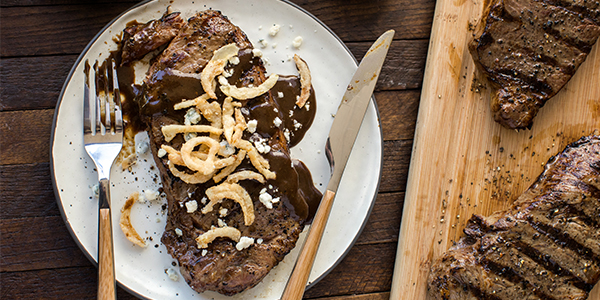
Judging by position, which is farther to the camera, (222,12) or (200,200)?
(222,12)

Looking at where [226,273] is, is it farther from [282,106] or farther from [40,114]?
[40,114]

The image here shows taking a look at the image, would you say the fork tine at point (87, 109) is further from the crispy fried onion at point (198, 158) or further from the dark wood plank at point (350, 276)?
the dark wood plank at point (350, 276)

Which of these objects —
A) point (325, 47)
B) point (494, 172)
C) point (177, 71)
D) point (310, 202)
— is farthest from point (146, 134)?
point (494, 172)

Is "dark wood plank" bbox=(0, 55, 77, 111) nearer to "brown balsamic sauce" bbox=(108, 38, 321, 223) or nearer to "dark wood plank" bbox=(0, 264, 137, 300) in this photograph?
→ "brown balsamic sauce" bbox=(108, 38, 321, 223)

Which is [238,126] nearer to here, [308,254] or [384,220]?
[308,254]

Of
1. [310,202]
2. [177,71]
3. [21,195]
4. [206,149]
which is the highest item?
[177,71]

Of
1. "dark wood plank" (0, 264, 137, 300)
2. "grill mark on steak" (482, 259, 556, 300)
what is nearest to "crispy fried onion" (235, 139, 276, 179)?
"dark wood plank" (0, 264, 137, 300)

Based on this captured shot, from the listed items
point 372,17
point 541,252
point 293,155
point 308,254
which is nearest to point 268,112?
point 293,155

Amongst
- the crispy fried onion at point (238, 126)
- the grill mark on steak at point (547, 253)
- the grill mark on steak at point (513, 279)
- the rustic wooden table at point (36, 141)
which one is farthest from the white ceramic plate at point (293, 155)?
the grill mark on steak at point (547, 253)
